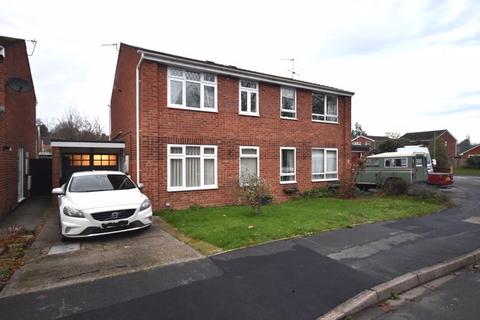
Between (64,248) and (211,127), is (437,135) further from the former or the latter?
(64,248)

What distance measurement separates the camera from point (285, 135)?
44.7 feet

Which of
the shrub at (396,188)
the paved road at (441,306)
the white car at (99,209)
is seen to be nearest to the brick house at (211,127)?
the white car at (99,209)

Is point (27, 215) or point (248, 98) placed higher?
point (248, 98)

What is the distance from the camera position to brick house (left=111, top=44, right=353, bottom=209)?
10359 millimetres

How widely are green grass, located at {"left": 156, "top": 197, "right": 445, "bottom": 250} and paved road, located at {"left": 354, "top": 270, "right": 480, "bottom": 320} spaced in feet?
9.72

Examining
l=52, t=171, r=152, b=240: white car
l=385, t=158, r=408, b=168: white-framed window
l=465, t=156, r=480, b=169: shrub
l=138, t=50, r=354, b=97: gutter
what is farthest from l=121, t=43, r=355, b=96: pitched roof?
l=465, t=156, r=480, b=169: shrub

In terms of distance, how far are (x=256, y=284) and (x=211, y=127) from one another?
25.6 ft

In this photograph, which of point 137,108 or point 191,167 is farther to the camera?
point 191,167

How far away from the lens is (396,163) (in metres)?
17.8

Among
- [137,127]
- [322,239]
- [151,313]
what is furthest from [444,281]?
[137,127]

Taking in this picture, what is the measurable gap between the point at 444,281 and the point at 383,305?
1.64 metres

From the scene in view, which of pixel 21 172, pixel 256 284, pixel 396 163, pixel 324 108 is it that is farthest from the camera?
pixel 396 163

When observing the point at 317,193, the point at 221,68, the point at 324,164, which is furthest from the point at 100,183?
the point at 324,164

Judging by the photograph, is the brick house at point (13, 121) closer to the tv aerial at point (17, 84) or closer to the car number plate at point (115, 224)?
the tv aerial at point (17, 84)
